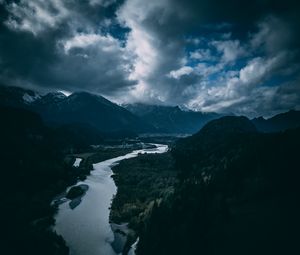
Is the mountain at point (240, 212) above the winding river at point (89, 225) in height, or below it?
above

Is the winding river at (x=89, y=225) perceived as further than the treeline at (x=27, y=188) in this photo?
Yes

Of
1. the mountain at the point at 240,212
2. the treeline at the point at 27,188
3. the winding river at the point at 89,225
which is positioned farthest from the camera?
the winding river at the point at 89,225

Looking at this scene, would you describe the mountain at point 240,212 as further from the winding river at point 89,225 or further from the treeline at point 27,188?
the treeline at point 27,188

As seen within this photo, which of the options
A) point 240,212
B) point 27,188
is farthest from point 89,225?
point 240,212

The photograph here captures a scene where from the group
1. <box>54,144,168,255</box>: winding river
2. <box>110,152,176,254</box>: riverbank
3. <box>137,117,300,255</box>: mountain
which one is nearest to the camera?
<box>137,117,300,255</box>: mountain

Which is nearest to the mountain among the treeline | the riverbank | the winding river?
the riverbank

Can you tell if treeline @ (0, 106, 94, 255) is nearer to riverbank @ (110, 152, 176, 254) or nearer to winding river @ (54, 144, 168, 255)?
winding river @ (54, 144, 168, 255)

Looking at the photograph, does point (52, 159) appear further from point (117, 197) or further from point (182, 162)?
point (182, 162)

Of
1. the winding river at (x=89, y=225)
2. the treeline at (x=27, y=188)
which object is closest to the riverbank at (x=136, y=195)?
the winding river at (x=89, y=225)

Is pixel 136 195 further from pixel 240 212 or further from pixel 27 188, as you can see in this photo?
pixel 27 188
